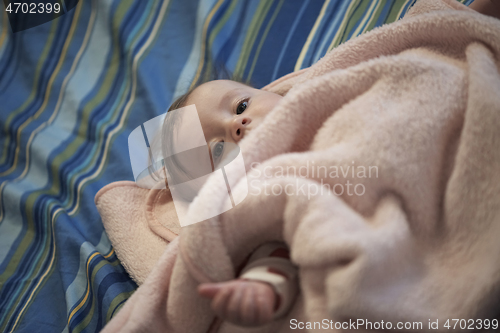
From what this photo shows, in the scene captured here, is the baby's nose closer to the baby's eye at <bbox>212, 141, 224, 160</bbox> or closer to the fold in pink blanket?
the baby's eye at <bbox>212, 141, 224, 160</bbox>

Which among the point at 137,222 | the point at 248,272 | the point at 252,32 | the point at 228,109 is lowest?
the point at 137,222

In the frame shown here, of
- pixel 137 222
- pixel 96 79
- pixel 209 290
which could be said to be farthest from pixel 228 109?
pixel 96 79

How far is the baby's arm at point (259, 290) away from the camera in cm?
38

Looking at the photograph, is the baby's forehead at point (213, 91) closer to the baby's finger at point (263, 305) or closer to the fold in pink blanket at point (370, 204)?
the fold in pink blanket at point (370, 204)

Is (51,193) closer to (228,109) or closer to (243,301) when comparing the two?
(228,109)

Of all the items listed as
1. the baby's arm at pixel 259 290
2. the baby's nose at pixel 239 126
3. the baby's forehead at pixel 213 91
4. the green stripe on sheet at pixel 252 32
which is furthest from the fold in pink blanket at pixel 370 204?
the green stripe on sheet at pixel 252 32

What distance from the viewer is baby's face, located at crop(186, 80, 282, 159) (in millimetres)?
709

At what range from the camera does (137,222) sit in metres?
0.86

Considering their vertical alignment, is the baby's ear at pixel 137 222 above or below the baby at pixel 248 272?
below

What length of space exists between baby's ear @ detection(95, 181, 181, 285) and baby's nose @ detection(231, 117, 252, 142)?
0.26 meters

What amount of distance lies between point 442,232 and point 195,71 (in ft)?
2.75

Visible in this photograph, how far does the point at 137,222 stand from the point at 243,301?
540 mm

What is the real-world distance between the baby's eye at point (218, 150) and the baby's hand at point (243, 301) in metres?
0.35

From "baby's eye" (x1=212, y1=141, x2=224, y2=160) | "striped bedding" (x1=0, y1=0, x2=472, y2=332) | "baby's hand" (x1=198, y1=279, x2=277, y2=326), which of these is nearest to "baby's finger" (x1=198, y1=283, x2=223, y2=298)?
"baby's hand" (x1=198, y1=279, x2=277, y2=326)
